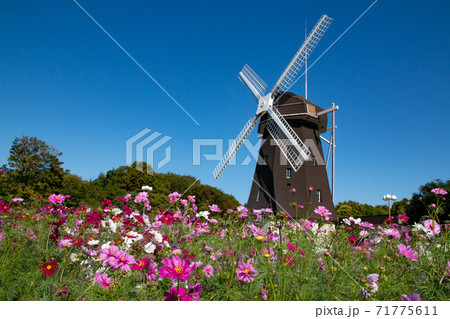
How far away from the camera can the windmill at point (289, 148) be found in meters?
12.9

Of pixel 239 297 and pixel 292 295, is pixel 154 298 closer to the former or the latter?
pixel 239 297

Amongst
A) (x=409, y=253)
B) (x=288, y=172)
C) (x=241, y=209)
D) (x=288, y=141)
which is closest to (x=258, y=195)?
(x=288, y=172)

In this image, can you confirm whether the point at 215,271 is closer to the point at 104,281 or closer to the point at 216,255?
the point at 216,255

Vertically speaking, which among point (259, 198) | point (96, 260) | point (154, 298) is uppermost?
point (259, 198)

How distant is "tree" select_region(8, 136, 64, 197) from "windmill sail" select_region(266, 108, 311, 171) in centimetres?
1298

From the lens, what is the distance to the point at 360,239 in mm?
2338

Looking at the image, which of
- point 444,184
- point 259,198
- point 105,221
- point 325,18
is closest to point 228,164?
point 259,198

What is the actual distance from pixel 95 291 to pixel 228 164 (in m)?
13.0

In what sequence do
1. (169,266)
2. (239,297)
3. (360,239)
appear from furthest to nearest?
(360,239)
(239,297)
(169,266)

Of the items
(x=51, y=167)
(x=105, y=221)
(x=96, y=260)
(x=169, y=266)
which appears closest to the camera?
(x=169, y=266)

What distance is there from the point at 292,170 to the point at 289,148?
1005mm

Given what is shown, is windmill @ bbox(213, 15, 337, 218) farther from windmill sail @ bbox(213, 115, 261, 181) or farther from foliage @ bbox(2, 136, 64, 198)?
foliage @ bbox(2, 136, 64, 198)

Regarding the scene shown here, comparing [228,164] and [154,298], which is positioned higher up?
[228,164]

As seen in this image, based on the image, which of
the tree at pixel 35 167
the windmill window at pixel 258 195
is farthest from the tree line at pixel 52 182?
the windmill window at pixel 258 195
